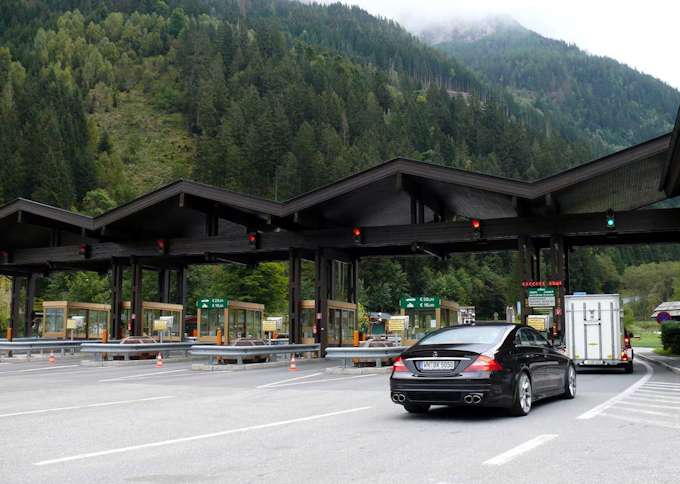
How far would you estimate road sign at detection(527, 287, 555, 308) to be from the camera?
26547 mm

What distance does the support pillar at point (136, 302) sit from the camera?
35.6 metres

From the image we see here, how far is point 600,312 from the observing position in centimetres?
2108

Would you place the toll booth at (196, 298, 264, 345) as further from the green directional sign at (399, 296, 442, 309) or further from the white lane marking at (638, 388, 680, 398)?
the white lane marking at (638, 388, 680, 398)

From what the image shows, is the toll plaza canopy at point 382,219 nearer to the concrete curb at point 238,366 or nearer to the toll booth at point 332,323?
the toll booth at point 332,323

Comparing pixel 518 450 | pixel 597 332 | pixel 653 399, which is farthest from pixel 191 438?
pixel 597 332

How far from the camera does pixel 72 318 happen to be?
3766 cm

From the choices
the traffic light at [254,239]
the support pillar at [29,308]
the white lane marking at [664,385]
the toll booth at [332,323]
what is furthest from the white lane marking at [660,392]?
the support pillar at [29,308]

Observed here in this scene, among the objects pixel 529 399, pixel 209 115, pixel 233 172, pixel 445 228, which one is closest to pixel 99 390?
pixel 529 399

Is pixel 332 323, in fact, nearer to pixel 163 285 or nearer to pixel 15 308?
pixel 163 285

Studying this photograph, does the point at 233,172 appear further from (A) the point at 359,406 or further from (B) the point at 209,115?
(A) the point at 359,406

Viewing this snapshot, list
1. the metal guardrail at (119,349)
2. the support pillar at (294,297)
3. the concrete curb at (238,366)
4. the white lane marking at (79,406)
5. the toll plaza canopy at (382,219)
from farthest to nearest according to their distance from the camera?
the support pillar at (294,297) → the metal guardrail at (119,349) → the toll plaza canopy at (382,219) → the concrete curb at (238,366) → the white lane marking at (79,406)

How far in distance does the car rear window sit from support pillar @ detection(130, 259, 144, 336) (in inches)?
1054

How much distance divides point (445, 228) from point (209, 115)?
110611mm

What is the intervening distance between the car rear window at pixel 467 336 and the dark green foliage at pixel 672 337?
88.7ft
